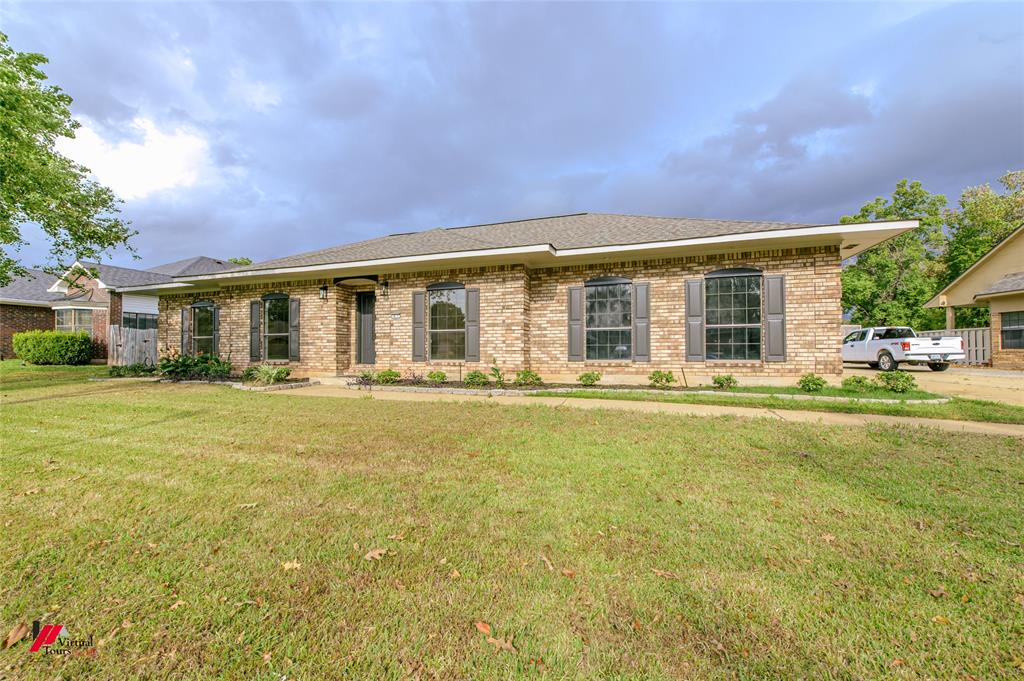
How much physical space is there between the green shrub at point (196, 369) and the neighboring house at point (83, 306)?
1049cm

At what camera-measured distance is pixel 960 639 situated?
182cm

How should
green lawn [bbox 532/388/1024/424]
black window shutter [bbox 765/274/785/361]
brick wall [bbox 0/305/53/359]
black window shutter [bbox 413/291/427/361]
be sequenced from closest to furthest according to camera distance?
green lawn [bbox 532/388/1024/424], black window shutter [bbox 765/274/785/361], black window shutter [bbox 413/291/427/361], brick wall [bbox 0/305/53/359]

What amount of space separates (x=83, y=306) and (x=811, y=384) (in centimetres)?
3031

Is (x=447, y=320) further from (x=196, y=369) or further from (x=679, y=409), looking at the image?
(x=196, y=369)

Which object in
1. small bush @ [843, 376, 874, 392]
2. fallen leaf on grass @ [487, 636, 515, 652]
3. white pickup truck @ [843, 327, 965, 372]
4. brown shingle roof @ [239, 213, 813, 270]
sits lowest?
fallen leaf on grass @ [487, 636, 515, 652]

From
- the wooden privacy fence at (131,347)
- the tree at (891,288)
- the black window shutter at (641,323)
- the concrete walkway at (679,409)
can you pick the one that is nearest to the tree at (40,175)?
the wooden privacy fence at (131,347)

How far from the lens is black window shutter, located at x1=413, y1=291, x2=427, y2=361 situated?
11227 millimetres

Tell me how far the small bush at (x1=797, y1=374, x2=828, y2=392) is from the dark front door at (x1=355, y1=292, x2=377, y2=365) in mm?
10514

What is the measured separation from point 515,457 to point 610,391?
4929 millimetres

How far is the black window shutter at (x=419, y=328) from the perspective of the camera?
1123 cm

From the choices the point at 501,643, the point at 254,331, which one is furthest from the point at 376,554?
the point at 254,331

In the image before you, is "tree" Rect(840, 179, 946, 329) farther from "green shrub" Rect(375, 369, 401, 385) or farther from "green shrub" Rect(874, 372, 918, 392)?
"green shrub" Rect(375, 369, 401, 385)

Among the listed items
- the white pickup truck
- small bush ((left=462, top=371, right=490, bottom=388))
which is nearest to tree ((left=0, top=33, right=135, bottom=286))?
small bush ((left=462, top=371, right=490, bottom=388))

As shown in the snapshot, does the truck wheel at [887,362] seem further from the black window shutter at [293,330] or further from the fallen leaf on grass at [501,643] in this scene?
the black window shutter at [293,330]
